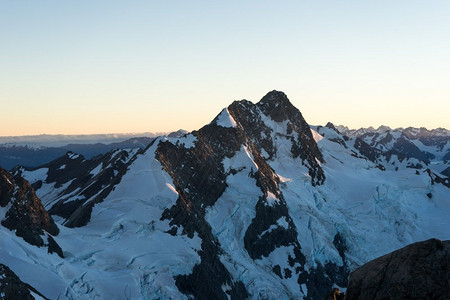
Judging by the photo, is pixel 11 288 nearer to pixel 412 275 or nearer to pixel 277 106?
pixel 412 275

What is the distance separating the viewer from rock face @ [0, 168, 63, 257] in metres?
66.2

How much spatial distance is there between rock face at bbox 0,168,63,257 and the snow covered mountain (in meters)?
0.87

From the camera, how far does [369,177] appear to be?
177250 millimetres

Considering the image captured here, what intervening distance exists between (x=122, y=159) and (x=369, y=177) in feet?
331

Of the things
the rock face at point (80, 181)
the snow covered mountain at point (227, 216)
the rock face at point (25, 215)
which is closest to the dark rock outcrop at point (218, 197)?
the snow covered mountain at point (227, 216)

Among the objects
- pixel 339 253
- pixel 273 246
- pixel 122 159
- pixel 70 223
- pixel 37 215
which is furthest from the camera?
pixel 122 159

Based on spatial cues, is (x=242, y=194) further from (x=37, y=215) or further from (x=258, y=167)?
(x=37, y=215)

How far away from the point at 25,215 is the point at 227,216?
180ft

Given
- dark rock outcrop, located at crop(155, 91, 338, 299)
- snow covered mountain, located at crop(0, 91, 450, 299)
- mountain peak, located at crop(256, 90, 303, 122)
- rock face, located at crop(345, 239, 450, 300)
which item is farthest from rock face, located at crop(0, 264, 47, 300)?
mountain peak, located at crop(256, 90, 303, 122)

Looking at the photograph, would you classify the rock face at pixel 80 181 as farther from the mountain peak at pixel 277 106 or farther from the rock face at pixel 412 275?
the rock face at pixel 412 275

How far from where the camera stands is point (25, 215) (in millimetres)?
68188

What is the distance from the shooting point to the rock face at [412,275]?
50.7 feet

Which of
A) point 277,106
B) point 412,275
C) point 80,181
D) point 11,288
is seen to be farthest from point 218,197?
point 412,275

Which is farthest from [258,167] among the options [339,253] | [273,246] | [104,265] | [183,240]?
[104,265]
